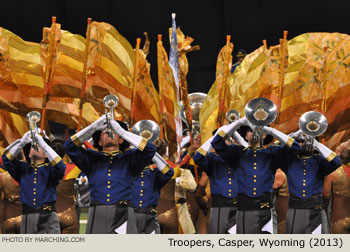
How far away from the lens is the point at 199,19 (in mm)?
16312

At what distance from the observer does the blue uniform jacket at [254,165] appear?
7.79m

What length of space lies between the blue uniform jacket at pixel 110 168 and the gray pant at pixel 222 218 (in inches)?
61.7

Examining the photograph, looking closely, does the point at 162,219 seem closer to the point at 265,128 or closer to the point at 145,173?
the point at 145,173

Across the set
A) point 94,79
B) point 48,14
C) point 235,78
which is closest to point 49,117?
point 94,79

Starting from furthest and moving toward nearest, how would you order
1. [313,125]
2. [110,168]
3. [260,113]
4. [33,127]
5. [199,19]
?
[199,19]
[313,125]
[33,127]
[260,113]
[110,168]

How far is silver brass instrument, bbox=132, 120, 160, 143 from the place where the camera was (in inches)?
335

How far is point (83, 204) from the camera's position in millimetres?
14844

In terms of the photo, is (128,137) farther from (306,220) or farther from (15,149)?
(306,220)

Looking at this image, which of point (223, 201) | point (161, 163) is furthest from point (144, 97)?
point (161, 163)

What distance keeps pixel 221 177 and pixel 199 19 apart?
797 centimetres

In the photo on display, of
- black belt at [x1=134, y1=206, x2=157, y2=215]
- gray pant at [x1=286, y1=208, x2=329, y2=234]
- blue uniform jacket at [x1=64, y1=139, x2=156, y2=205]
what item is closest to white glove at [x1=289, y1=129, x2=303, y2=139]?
gray pant at [x1=286, y1=208, x2=329, y2=234]

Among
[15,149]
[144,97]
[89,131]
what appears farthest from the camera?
[144,97]

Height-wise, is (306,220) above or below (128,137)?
below

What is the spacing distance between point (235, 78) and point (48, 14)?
5747mm
